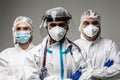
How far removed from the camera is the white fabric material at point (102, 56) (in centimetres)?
226

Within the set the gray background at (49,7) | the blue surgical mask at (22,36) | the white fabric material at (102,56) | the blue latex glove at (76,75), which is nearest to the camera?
the blue latex glove at (76,75)

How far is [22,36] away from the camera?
8.66 feet

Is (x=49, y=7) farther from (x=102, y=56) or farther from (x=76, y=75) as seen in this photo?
(x=76, y=75)

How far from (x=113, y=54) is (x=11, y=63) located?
0.94 meters

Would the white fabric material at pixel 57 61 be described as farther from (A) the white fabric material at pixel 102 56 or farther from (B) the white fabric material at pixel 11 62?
(B) the white fabric material at pixel 11 62

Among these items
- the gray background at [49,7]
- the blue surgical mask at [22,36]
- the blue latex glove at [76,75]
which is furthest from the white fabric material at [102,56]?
the gray background at [49,7]

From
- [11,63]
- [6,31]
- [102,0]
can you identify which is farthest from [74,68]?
[6,31]

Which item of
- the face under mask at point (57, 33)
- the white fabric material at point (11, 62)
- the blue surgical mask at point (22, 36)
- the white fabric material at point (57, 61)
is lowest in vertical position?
the white fabric material at point (11, 62)

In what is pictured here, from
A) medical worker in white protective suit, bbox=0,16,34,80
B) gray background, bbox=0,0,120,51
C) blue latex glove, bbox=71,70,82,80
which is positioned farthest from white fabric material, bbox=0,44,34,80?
gray background, bbox=0,0,120,51

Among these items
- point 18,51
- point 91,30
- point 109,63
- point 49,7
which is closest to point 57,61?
point 109,63

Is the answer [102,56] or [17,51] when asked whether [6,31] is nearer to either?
[17,51]

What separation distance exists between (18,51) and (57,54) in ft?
2.50

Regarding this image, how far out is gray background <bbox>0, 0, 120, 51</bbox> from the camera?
11.1 ft

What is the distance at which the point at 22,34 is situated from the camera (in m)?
2.64
